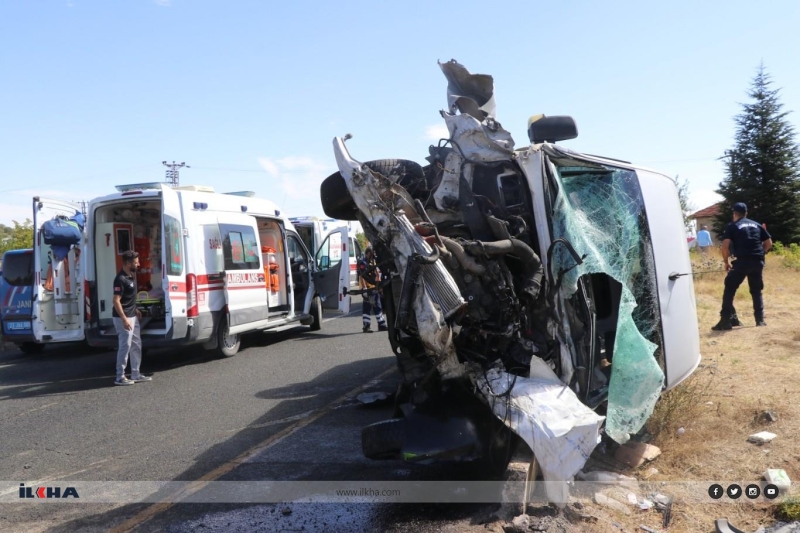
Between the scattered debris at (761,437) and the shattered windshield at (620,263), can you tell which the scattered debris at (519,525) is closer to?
the shattered windshield at (620,263)

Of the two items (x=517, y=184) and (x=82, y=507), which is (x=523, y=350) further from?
(x=82, y=507)

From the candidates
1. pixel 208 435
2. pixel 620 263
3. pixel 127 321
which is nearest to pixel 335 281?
pixel 127 321

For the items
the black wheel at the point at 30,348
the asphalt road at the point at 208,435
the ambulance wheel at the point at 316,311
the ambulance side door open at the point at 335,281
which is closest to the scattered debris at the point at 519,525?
the asphalt road at the point at 208,435

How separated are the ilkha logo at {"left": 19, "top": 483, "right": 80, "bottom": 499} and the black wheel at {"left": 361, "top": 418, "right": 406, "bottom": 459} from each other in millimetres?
2218

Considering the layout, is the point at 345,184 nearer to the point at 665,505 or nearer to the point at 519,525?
the point at 519,525

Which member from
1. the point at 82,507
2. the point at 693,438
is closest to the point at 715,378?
the point at 693,438

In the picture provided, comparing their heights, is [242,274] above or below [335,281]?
above

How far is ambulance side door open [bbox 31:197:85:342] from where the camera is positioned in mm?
9766

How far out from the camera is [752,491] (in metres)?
4.10

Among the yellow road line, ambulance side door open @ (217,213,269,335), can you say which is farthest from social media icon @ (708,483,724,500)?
ambulance side door open @ (217,213,269,335)

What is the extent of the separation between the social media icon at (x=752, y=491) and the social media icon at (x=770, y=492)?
0.05 metres

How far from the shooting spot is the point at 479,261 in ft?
13.1

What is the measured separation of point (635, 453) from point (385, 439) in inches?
77.0

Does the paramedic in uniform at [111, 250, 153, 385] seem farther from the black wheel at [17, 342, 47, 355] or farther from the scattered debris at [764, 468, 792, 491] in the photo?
the scattered debris at [764, 468, 792, 491]
